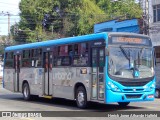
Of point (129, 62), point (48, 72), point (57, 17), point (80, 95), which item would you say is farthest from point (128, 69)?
point (57, 17)

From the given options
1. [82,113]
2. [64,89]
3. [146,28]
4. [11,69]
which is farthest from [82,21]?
[82,113]

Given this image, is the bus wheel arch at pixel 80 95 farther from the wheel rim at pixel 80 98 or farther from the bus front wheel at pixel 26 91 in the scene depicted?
the bus front wheel at pixel 26 91

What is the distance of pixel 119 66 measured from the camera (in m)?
14.2

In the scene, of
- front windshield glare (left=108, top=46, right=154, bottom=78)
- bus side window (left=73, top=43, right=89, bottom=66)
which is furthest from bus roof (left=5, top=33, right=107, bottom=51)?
front windshield glare (left=108, top=46, right=154, bottom=78)

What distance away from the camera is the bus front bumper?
14001 millimetres

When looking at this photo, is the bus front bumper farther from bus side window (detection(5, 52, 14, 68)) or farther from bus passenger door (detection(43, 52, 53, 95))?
bus side window (detection(5, 52, 14, 68))

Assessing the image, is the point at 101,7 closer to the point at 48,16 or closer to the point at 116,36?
the point at 48,16

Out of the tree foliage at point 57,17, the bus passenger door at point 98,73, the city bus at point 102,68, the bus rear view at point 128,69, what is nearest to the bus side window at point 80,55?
the city bus at point 102,68

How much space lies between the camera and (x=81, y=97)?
1552 cm

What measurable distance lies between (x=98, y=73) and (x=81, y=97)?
1509 mm

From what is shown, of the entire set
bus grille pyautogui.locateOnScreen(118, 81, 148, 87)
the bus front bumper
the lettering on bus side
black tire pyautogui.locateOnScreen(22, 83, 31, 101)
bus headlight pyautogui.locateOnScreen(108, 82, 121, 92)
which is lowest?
black tire pyautogui.locateOnScreen(22, 83, 31, 101)

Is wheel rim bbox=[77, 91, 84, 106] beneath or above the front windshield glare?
beneath

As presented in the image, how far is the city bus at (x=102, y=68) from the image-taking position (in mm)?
14219

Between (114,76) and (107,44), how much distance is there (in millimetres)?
1238
